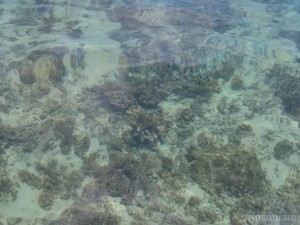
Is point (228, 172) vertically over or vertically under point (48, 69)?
under

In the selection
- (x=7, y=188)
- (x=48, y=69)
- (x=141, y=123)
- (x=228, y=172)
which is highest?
(x=48, y=69)

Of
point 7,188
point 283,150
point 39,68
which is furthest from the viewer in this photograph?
point 39,68

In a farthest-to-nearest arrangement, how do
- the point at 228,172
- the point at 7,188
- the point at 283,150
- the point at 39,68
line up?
the point at 39,68
the point at 283,150
the point at 228,172
the point at 7,188

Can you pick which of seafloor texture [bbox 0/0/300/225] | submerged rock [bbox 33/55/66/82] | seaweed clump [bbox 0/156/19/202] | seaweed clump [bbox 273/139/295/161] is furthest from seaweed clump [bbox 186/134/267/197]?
submerged rock [bbox 33/55/66/82]

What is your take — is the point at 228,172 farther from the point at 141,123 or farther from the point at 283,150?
the point at 141,123

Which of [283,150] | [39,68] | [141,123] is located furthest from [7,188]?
[283,150]

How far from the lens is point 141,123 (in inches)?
327

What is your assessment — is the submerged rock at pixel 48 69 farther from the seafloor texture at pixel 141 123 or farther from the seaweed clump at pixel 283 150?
the seaweed clump at pixel 283 150

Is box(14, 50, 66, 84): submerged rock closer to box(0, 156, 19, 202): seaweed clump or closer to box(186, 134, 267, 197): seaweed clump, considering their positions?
box(0, 156, 19, 202): seaweed clump

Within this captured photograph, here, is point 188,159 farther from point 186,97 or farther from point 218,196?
point 186,97

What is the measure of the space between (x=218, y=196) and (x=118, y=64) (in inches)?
213

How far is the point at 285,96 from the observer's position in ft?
32.8

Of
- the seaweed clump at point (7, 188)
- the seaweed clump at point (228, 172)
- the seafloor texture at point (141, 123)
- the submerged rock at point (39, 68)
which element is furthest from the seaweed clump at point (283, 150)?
the submerged rock at point (39, 68)

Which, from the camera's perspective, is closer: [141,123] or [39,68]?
[141,123]
